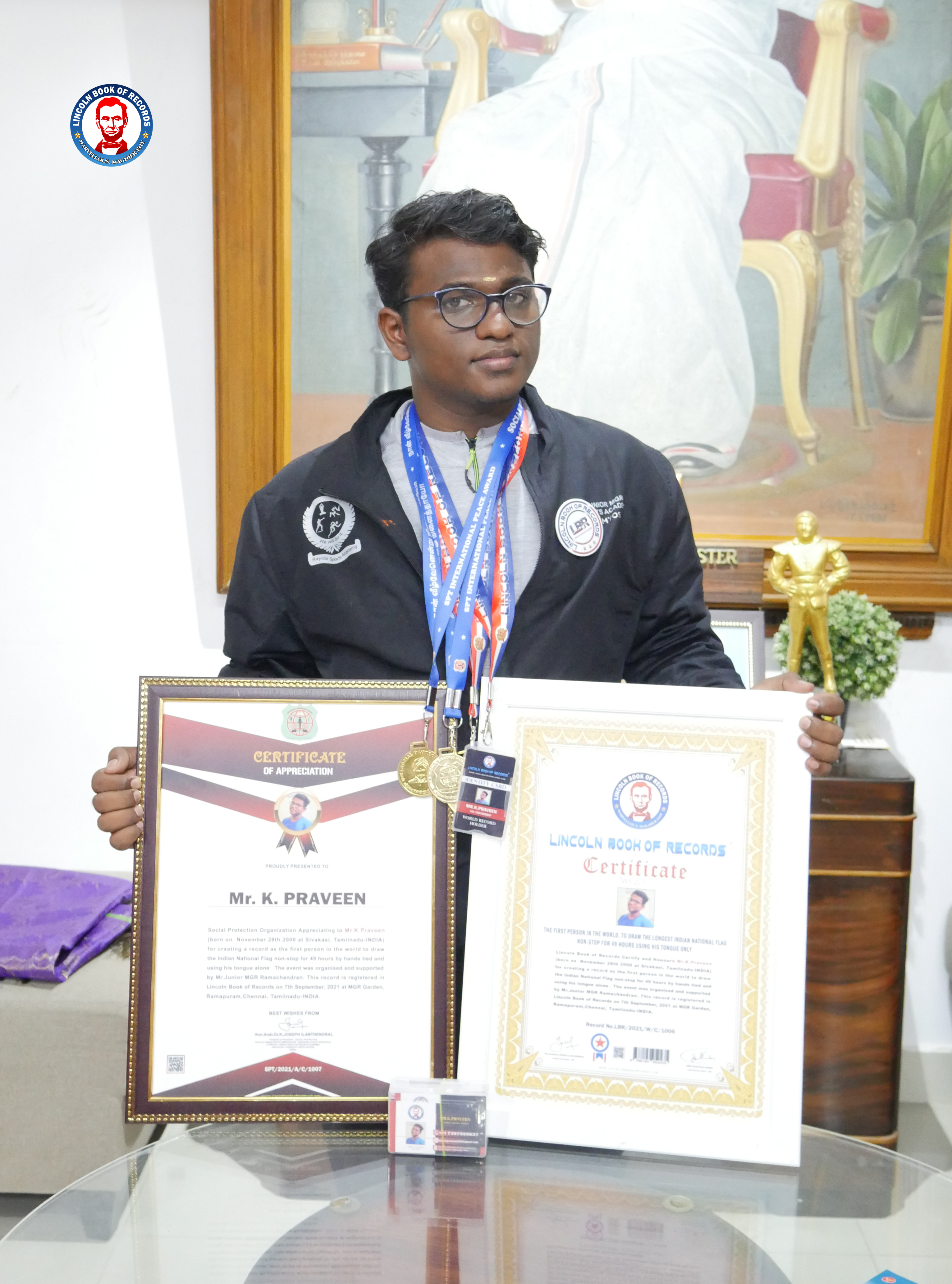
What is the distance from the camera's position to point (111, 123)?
2803mm

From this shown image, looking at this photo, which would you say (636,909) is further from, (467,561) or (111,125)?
(111,125)

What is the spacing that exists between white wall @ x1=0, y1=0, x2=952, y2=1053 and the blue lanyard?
1.58m

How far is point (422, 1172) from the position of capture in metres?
1.15

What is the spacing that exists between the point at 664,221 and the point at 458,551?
1.72 metres

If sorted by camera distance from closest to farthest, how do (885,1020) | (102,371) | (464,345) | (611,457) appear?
(464,345) → (611,457) → (885,1020) → (102,371)

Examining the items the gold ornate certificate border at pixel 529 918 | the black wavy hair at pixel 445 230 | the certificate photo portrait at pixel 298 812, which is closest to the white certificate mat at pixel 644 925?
the gold ornate certificate border at pixel 529 918

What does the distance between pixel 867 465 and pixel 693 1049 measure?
2.11 m

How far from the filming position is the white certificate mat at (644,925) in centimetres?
112

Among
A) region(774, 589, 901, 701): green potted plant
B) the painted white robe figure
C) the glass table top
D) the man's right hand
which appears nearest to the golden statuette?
region(774, 589, 901, 701): green potted plant

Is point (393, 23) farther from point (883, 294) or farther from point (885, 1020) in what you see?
point (885, 1020)

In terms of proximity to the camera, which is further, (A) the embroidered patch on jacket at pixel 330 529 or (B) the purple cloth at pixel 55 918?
(B) the purple cloth at pixel 55 918

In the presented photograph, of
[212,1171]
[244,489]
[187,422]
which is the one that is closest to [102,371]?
[187,422]

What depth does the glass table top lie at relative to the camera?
105cm

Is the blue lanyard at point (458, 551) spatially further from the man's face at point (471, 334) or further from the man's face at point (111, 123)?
the man's face at point (111, 123)
